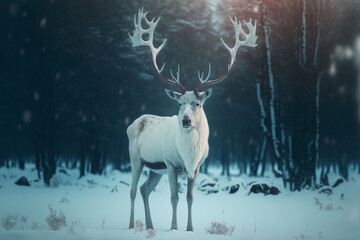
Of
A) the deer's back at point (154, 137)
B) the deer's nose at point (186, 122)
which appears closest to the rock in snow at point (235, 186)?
the deer's back at point (154, 137)

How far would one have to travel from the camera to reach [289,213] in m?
8.77

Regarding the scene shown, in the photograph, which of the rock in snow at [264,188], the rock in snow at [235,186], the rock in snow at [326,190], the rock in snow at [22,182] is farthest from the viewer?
the rock in snow at [22,182]

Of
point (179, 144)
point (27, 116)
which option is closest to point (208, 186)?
point (179, 144)

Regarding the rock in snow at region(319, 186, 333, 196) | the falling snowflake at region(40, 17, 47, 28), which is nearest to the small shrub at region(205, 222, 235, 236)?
the rock in snow at region(319, 186, 333, 196)

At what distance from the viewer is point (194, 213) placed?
29.2 feet

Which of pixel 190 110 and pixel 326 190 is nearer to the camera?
pixel 190 110

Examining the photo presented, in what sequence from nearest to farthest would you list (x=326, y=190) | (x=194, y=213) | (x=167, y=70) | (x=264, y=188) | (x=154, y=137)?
(x=154, y=137), (x=194, y=213), (x=326, y=190), (x=264, y=188), (x=167, y=70)

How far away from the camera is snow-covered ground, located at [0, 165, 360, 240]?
5.79 metres

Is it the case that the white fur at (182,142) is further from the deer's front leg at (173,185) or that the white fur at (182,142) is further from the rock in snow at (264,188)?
the rock in snow at (264,188)

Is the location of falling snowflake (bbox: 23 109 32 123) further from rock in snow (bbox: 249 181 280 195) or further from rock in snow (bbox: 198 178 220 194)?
rock in snow (bbox: 249 181 280 195)

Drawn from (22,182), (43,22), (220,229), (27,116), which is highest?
(43,22)

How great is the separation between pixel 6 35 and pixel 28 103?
2776mm

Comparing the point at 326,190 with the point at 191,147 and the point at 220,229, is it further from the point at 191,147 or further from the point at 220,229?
the point at 191,147

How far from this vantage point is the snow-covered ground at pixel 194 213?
5.79 metres
